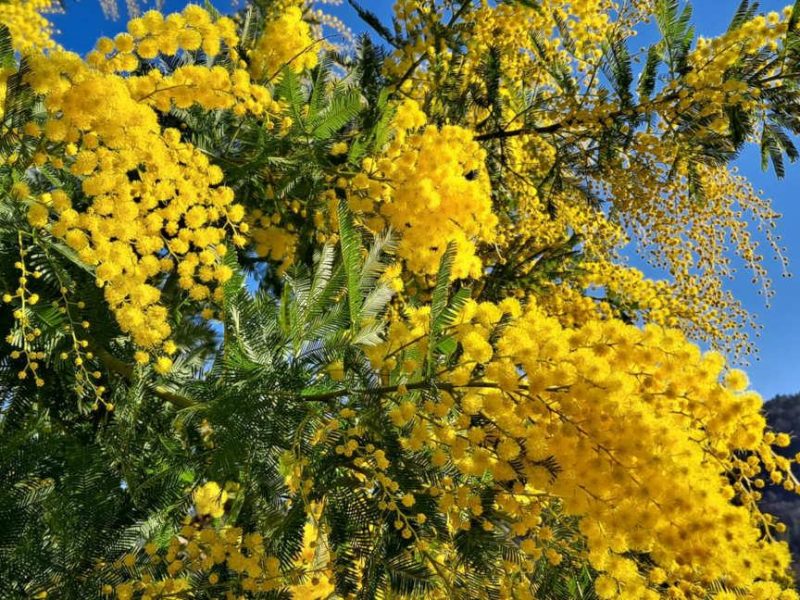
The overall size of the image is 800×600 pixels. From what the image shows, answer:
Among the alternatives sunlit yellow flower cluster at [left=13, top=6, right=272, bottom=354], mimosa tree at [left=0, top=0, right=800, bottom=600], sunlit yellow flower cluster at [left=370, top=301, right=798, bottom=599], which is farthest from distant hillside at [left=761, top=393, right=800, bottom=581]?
sunlit yellow flower cluster at [left=13, top=6, right=272, bottom=354]

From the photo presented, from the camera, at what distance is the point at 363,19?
3.95m

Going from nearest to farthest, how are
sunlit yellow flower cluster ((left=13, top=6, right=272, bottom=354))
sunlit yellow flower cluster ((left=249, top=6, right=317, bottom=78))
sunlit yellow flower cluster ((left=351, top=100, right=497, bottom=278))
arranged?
sunlit yellow flower cluster ((left=13, top=6, right=272, bottom=354)) < sunlit yellow flower cluster ((left=351, top=100, right=497, bottom=278)) < sunlit yellow flower cluster ((left=249, top=6, right=317, bottom=78))

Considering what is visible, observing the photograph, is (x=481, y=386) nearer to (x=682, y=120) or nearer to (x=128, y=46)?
(x=128, y=46)

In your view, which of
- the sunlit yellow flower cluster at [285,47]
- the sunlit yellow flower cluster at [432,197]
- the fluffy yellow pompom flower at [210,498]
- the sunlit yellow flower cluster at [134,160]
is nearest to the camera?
the sunlit yellow flower cluster at [134,160]

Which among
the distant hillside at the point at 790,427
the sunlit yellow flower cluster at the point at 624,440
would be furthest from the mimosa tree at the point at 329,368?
the distant hillside at the point at 790,427

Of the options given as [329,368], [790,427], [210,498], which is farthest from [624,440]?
[790,427]

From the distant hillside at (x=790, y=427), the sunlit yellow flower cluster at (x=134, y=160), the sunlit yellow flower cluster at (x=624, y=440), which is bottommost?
the sunlit yellow flower cluster at (x=624, y=440)

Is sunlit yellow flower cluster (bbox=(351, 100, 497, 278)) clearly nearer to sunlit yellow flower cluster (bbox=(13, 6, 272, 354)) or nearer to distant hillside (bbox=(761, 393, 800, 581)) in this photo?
sunlit yellow flower cluster (bbox=(13, 6, 272, 354))

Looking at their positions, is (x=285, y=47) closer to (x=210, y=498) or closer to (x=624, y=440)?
(x=210, y=498)

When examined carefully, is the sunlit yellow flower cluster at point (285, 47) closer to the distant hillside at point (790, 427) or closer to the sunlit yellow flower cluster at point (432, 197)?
the sunlit yellow flower cluster at point (432, 197)

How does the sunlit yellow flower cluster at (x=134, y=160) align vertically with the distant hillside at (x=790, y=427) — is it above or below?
below

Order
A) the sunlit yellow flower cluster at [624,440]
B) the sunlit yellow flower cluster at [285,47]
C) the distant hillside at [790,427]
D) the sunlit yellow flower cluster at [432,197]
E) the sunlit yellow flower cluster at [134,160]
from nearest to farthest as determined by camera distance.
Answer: the sunlit yellow flower cluster at [624,440], the sunlit yellow flower cluster at [134,160], the sunlit yellow flower cluster at [432,197], the sunlit yellow flower cluster at [285,47], the distant hillside at [790,427]

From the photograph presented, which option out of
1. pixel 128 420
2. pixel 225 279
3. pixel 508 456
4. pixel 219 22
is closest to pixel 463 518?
pixel 508 456

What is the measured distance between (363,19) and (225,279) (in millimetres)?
2447
